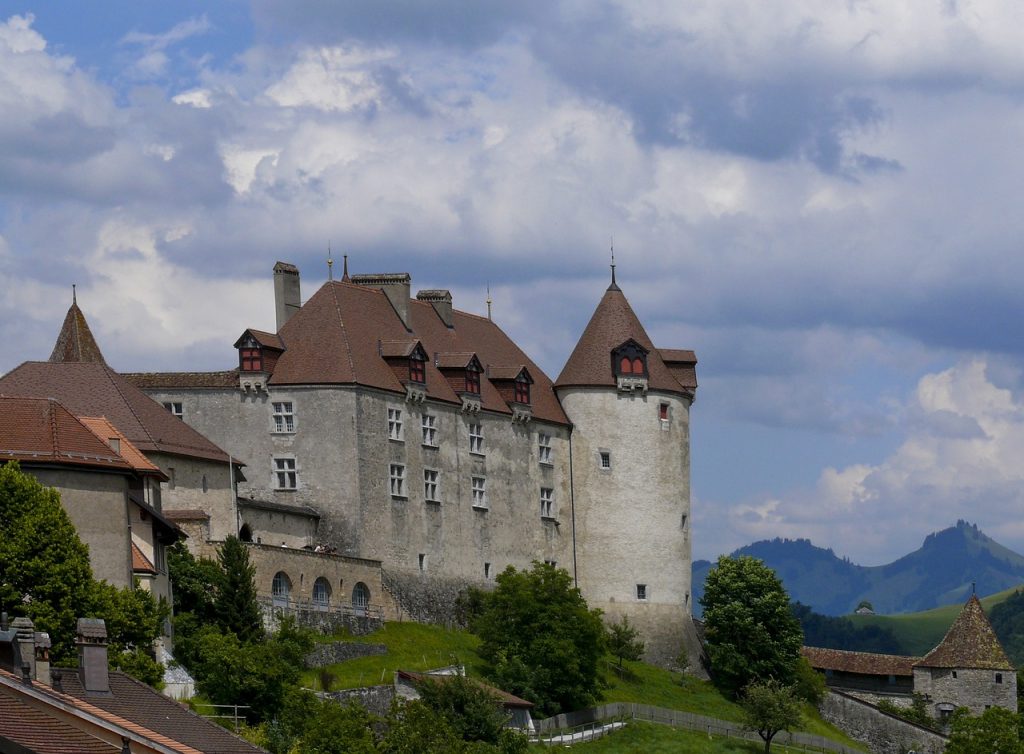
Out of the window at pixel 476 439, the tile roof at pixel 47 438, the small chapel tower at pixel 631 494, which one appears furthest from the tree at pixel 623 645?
the tile roof at pixel 47 438

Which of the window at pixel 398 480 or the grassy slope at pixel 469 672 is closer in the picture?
the grassy slope at pixel 469 672

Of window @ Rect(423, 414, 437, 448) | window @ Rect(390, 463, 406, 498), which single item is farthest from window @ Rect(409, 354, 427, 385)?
window @ Rect(390, 463, 406, 498)

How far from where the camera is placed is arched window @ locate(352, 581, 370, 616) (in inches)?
3533

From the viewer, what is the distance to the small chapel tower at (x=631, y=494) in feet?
350

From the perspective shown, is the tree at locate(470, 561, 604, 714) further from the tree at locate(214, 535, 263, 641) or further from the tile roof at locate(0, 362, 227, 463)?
the tile roof at locate(0, 362, 227, 463)

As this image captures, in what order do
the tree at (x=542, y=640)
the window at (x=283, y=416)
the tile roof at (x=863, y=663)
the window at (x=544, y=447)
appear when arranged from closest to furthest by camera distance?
the tree at (x=542, y=640) → the window at (x=283, y=416) → the window at (x=544, y=447) → the tile roof at (x=863, y=663)

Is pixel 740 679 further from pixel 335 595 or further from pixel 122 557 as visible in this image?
pixel 122 557

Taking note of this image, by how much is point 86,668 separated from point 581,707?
5269cm

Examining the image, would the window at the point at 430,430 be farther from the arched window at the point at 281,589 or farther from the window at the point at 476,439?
the arched window at the point at 281,589

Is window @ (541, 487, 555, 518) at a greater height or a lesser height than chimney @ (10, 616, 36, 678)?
greater

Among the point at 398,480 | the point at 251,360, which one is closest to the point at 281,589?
the point at 398,480

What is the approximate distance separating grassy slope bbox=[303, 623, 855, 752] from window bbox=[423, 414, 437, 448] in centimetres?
864

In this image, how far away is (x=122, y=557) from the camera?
65.0 m

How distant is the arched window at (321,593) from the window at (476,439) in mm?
15200
